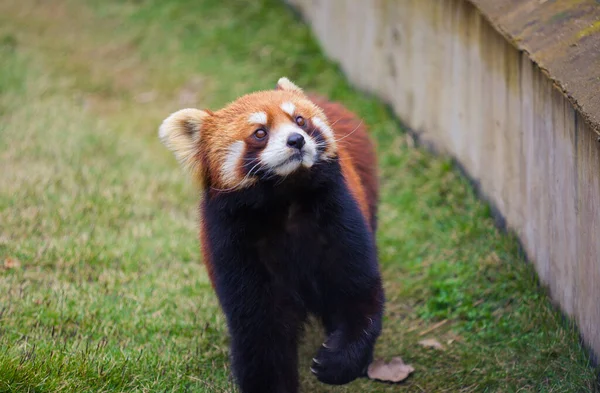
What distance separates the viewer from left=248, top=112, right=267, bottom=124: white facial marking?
3781mm

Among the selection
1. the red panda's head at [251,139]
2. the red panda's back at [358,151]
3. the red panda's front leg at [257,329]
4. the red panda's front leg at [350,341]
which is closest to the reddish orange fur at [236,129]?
the red panda's head at [251,139]

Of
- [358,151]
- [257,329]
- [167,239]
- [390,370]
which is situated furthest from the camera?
[167,239]

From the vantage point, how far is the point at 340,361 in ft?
12.8

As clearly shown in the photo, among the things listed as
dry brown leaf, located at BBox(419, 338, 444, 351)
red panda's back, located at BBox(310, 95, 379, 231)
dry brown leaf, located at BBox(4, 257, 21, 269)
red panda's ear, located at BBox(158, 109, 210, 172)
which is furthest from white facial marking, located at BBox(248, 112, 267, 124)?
dry brown leaf, located at BBox(4, 257, 21, 269)

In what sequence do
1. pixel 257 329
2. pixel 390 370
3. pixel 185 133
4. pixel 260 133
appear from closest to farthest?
pixel 260 133, pixel 257 329, pixel 185 133, pixel 390 370

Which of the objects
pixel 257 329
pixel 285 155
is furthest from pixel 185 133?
pixel 257 329

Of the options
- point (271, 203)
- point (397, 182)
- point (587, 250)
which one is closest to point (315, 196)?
point (271, 203)

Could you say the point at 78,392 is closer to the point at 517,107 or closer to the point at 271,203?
the point at 271,203

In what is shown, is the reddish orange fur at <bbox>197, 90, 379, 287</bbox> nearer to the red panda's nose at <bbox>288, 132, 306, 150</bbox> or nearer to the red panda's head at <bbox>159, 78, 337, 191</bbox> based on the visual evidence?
the red panda's head at <bbox>159, 78, 337, 191</bbox>

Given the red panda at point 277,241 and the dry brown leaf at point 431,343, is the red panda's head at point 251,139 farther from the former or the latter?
the dry brown leaf at point 431,343

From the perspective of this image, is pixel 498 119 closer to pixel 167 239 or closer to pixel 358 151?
pixel 358 151

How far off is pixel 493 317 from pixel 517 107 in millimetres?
1253

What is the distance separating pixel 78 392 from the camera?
391 centimetres

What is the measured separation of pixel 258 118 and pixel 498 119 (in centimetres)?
209
